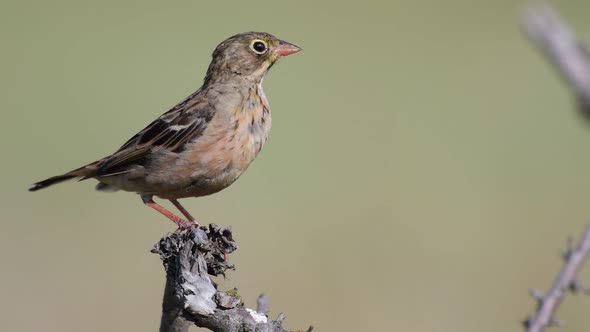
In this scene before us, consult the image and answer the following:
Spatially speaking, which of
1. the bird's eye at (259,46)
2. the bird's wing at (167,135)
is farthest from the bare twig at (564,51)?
the bird's eye at (259,46)

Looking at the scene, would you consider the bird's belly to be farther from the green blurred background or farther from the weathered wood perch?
the green blurred background

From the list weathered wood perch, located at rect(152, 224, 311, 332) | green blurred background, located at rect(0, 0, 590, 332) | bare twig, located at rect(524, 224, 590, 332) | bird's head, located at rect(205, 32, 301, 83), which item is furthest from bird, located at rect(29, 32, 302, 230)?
green blurred background, located at rect(0, 0, 590, 332)

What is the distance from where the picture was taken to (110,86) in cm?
1827

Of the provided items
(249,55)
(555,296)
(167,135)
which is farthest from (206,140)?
(555,296)

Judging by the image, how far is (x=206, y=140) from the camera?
6035 millimetres

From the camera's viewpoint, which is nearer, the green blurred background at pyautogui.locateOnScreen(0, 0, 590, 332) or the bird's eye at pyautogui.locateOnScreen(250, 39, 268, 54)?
the bird's eye at pyautogui.locateOnScreen(250, 39, 268, 54)

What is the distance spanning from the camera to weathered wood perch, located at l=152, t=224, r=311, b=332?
3.38 metres

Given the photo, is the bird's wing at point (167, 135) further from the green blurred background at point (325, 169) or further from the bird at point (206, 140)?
the green blurred background at point (325, 169)

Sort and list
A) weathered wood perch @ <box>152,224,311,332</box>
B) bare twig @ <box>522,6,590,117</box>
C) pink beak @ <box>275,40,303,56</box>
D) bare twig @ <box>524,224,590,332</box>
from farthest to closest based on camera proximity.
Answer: pink beak @ <box>275,40,303,56</box> → weathered wood perch @ <box>152,224,311,332</box> → bare twig @ <box>524,224,590,332</box> → bare twig @ <box>522,6,590,117</box>

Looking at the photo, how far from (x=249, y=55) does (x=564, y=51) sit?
5.52m

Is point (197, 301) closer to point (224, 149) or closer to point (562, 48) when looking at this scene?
point (562, 48)

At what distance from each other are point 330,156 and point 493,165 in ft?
8.77

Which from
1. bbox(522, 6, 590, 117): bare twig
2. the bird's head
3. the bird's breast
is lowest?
bbox(522, 6, 590, 117): bare twig

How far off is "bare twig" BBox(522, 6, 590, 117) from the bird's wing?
192 inches
